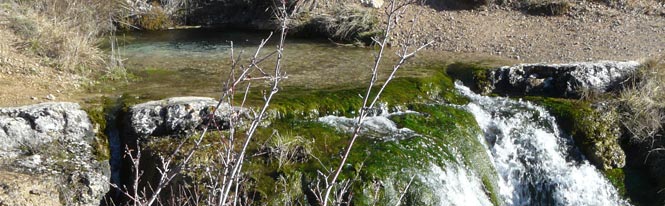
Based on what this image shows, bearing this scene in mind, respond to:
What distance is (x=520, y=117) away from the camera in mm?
7867

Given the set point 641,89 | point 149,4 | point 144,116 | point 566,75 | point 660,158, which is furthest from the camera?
point 149,4

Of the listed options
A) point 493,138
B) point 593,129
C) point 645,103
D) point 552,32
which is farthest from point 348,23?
point 645,103

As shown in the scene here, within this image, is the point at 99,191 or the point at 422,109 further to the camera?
the point at 422,109

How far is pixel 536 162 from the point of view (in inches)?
296

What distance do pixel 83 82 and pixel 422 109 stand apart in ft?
11.5

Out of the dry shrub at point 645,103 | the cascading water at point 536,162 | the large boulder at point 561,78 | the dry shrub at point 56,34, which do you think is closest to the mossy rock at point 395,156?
the cascading water at point 536,162

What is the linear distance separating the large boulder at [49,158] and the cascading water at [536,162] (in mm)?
3734

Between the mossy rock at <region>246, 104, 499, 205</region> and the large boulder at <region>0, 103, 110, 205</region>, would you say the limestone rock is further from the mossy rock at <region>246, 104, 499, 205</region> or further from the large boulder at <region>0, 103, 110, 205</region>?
the mossy rock at <region>246, 104, 499, 205</region>

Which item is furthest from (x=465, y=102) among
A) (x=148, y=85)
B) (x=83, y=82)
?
(x=83, y=82)

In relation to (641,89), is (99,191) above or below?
below

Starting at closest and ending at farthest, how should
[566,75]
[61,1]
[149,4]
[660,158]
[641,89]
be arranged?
[660,158] → [641,89] → [566,75] → [61,1] → [149,4]

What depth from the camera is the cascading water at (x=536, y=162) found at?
7344mm

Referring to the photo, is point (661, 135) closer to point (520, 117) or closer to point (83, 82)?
point (520, 117)

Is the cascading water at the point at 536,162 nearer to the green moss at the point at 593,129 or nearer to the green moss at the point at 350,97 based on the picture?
the green moss at the point at 593,129
